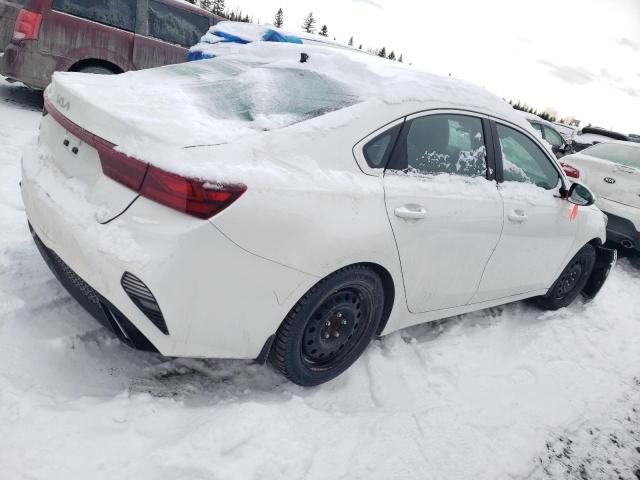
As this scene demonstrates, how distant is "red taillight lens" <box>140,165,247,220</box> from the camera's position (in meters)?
1.76

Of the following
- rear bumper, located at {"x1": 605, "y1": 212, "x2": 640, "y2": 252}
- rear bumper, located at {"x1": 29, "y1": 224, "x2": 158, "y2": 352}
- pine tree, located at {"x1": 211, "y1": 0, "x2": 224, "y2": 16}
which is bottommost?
pine tree, located at {"x1": 211, "y1": 0, "x2": 224, "y2": 16}

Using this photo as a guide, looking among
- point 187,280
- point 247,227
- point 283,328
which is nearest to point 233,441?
point 283,328

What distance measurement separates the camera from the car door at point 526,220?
307 centimetres

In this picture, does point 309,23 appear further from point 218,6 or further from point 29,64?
point 29,64

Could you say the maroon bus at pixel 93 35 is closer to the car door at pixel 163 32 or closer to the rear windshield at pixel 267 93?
the car door at pixel 163 32

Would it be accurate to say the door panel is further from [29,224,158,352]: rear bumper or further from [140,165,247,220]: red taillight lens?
[29,224,158,352]: rear bumper

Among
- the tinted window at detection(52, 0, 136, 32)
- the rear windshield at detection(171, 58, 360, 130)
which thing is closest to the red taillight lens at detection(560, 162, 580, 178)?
the rear windshield at detection(171, 58, 360, 130)

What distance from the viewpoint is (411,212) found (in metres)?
2.40

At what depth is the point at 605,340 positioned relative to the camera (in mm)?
3930

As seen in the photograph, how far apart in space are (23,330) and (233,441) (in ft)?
4.05

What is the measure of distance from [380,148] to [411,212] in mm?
357

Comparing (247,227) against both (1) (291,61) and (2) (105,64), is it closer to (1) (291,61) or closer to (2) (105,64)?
(1) (291,61)

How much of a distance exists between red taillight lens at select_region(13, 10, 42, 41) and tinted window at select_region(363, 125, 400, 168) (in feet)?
18.8

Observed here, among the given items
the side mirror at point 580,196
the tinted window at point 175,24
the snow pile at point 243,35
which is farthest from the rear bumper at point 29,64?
the side mirror at point 580,196
